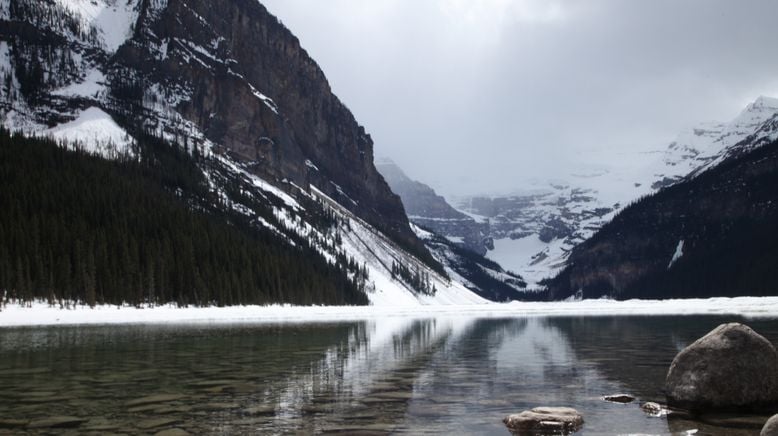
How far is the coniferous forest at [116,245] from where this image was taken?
99625 mm

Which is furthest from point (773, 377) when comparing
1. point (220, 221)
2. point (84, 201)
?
point (220, 221)

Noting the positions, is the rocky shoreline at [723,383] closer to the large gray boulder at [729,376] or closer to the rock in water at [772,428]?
the large gray boulder at [729,376]

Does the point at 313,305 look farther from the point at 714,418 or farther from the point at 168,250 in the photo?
the point at 714,418

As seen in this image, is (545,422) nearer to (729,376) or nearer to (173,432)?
(729,376)

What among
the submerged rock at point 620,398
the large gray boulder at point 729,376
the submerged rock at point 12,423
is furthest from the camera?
the submerged rock at point 620,398

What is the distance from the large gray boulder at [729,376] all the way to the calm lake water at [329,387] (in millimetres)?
1333

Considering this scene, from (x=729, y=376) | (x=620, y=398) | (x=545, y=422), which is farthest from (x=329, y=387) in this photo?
(x=729, y=376)

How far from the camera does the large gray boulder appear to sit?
16875 millimetres

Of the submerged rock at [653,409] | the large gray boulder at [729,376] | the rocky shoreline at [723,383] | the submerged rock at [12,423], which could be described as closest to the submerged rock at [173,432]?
the submerged rock at [12,423]

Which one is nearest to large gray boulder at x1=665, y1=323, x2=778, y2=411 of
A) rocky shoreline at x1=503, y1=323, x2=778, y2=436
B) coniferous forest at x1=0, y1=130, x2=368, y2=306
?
rocky shoreline at x1=503, y1=323, x2=778, y2=436

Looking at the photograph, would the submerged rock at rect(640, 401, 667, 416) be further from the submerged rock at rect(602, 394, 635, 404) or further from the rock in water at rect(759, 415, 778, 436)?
the rock in water at rect(759, 415, 778, 436)

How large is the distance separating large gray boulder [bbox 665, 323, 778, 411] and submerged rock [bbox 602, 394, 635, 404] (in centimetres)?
107

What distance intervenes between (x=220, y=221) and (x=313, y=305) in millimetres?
35429

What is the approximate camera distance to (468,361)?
29.8 m
